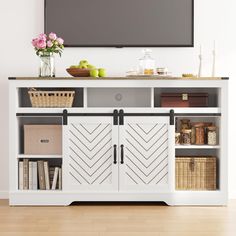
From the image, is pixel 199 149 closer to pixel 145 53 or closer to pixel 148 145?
pixel 148 145

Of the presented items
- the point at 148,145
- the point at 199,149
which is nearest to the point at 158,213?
the point at 148,145

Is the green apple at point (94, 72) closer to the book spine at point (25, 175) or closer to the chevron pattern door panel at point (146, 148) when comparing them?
the chevron pattern door panel at point (146, 148)

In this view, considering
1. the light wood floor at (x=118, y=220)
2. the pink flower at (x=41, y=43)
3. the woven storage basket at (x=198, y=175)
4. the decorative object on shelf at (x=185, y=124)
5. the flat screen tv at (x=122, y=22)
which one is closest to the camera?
the light wood floor at (x=118, y=220)

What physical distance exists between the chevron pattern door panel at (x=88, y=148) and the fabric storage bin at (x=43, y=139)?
13cm

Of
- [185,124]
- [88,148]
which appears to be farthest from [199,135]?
[88,148]

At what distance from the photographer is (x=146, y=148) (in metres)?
5.00

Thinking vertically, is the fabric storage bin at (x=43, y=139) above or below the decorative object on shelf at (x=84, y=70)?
below

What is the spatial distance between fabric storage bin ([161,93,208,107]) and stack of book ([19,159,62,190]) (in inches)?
40.7

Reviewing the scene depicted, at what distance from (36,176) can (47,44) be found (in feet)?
3.53

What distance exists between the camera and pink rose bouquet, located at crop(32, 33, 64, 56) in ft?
16.3

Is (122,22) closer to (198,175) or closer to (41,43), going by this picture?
(41,43)

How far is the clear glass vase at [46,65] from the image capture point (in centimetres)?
507

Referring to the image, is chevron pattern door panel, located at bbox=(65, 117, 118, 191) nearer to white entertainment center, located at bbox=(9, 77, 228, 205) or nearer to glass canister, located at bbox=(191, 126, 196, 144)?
white entertainment center, located at bbox=(9, 77, 228, 205)

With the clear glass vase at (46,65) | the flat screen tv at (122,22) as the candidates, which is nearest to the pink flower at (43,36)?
the clear glass vase at (46,65)
